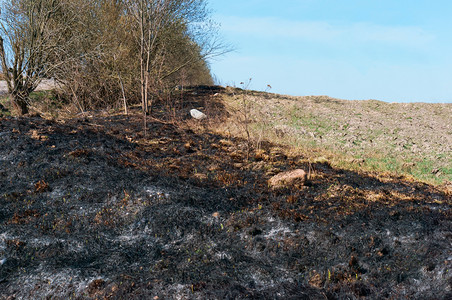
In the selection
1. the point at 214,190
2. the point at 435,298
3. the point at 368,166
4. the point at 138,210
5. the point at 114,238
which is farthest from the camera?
the point at 368,166

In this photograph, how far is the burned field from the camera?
163 inches

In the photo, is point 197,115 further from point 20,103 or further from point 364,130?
point 20,103

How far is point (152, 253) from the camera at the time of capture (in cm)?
484

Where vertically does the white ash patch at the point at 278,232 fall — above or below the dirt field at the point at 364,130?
below

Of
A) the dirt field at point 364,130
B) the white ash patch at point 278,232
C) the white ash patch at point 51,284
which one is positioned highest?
the dirt field at point 364,130

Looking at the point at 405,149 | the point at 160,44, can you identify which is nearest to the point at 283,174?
the point at 405,149

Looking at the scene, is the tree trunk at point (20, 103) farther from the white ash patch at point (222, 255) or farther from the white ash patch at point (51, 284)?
the white ash patch at point (222, 255)

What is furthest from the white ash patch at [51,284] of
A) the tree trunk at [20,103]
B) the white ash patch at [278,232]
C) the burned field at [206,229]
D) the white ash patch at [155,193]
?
the tree trunk at [20,103]

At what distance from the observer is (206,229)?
5.19 m

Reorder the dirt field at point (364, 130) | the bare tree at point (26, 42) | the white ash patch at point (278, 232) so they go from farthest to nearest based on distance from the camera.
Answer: the bare tree at point (26, 42) → the dirt field at point (364, 130) → the white ash patch at point (278, 232)

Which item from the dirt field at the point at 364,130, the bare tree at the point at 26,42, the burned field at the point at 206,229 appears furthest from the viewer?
the bare tree at the point at 26,42

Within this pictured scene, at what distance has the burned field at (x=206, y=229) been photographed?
163 inches

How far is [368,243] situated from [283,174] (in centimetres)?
220

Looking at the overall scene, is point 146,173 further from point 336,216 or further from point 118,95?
point 118,95
